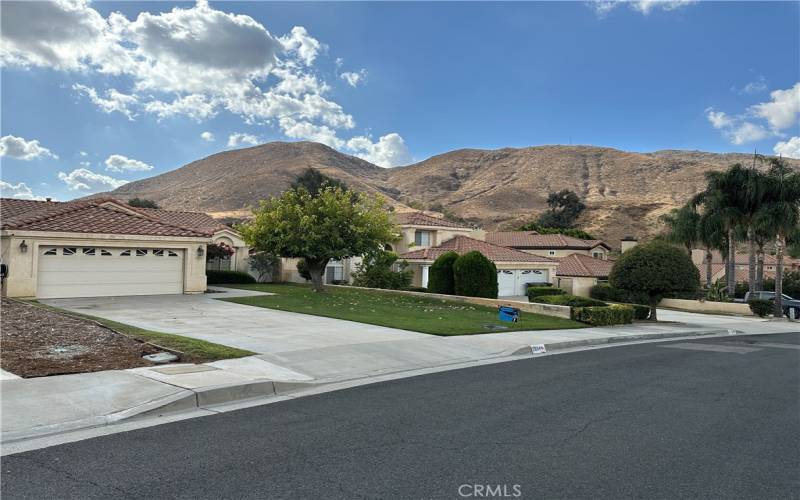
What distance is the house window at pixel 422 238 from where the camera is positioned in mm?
47513

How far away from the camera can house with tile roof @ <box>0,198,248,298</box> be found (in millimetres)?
22062

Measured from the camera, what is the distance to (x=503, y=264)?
140ft

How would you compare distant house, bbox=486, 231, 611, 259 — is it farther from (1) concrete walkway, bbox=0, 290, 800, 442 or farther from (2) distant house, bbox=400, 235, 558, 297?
(1) concrete walkway, bbox=0, 290, 800, 442

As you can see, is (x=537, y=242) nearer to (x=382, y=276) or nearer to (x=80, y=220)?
(x=382, y=276)

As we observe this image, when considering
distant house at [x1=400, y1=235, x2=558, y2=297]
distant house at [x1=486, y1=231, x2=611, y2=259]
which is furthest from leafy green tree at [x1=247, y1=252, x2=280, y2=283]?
distant house at [x1=486, y1=231, x2=611, y2=259]

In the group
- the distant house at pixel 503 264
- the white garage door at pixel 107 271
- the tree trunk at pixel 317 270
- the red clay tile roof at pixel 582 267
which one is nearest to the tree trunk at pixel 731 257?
the red clay tile roof at pixel 582 267

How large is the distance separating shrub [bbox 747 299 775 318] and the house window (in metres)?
23.5

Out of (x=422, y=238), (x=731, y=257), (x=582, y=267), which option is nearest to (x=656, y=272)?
(x=731, y=257)

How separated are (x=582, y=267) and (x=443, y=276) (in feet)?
65.1

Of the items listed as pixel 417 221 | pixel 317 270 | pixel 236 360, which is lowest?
pixel 236 360

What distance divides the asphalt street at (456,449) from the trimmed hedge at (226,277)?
27528 mm

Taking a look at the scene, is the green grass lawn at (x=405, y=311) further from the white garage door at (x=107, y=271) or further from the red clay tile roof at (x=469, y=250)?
the red clay tile roof at (x=469, y=250)

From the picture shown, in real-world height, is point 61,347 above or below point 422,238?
below

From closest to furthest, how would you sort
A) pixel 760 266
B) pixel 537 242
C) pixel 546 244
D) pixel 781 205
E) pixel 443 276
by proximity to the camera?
1. pixel 443 276
2. pixel 781 205
3. pixel 760 266
4. pixel 546 244
5. pixel 537 242
